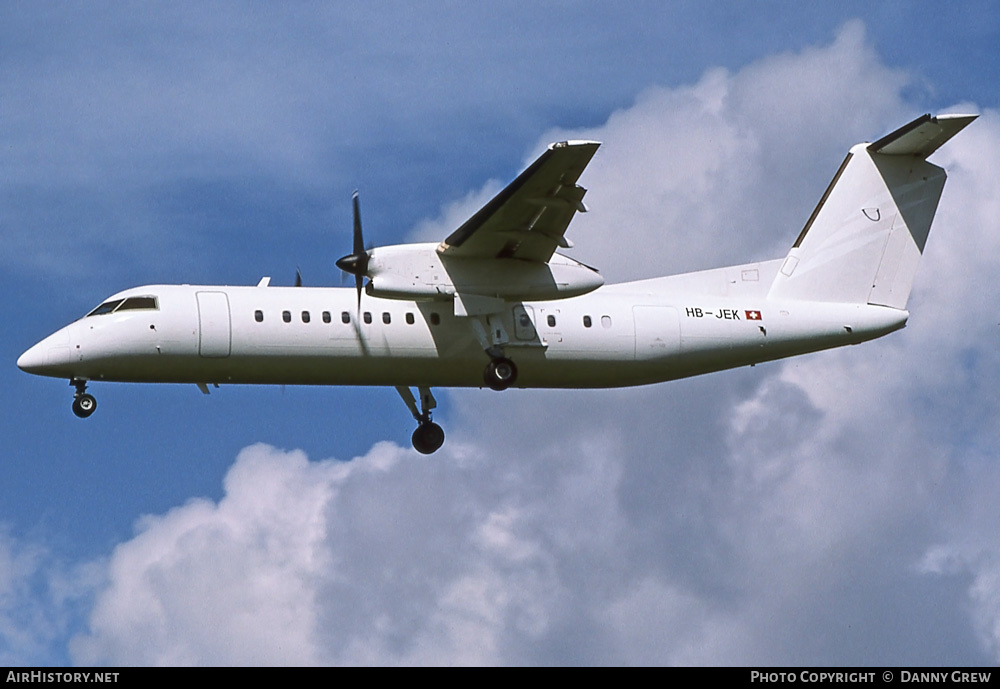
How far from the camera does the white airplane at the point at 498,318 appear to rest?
2281cm

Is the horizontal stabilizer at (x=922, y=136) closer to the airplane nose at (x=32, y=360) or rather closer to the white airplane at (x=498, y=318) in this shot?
the white airplane at (x=498, y=318)

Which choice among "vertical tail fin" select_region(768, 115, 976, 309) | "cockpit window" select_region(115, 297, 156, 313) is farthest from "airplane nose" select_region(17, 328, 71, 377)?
"vertical tail fin" select_region(768, 115, 976, 309)

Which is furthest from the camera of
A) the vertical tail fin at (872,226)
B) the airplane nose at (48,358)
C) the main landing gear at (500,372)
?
the vertical tail fin at (872,226)

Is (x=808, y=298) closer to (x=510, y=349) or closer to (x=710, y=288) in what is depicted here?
(x=710, y=288)

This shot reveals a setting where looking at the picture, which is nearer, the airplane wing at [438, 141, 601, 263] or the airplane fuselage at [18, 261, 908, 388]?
the airplane wing at [438, 141, 601, 263]

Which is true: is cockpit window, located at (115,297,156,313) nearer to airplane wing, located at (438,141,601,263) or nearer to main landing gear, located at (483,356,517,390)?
airplane wing, located at (438,141,601,263)

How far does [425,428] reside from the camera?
26125 mm

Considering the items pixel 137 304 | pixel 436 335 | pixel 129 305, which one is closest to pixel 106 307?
pixel 129 305

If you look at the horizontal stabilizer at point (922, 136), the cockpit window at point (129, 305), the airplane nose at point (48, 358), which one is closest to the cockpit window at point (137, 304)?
the cockpit window at point (129, 305)

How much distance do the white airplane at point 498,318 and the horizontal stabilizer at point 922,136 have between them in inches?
1.5

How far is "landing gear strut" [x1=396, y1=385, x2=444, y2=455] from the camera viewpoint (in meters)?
26.1

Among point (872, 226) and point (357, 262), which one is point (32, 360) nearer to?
point (357, 262)

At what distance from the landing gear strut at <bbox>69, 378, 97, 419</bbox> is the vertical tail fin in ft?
37.8
